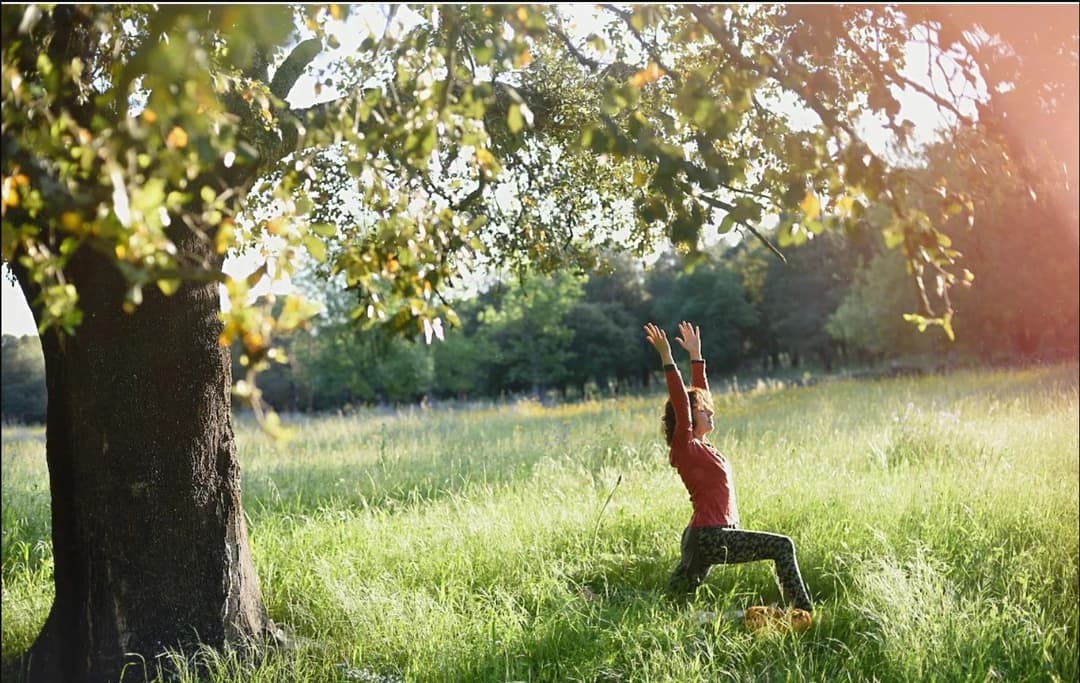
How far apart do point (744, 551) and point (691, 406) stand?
0.95 m

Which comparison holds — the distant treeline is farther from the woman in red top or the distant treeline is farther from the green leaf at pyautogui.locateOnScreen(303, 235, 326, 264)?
the green leaf at pyautogui.locateOnScreen(303, 235, 326, 264)

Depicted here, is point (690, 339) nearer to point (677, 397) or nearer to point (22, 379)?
point (677, 397)

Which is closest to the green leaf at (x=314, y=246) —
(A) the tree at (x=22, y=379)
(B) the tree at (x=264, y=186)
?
(B) the tree at (x=264, y=186)

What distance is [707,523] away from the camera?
17.8 ft

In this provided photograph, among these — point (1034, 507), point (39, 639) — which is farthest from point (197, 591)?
point (1034, 507)

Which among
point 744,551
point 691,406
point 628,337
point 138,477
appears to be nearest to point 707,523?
point 744,551

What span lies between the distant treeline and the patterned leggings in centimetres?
2756

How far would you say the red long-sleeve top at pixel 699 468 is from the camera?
546 cm

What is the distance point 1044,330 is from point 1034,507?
27.8m

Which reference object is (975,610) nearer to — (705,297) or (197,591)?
(197,591)

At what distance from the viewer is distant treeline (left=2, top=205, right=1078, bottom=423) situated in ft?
112

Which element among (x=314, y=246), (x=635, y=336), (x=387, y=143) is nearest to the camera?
(x=314, y=246)

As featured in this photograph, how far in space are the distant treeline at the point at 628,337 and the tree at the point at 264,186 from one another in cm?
2749

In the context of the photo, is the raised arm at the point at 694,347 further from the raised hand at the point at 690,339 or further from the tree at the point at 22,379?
the tree at the point at 22,379
